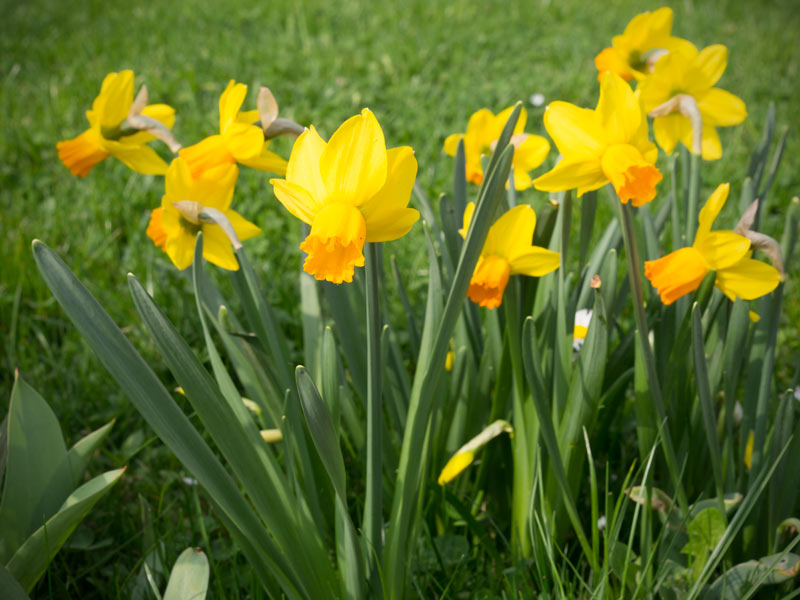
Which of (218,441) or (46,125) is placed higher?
(46,125)

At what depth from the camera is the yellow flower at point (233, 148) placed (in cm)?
99

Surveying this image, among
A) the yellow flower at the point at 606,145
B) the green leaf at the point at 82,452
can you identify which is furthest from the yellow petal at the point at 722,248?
the green leaf at the point at 82,452

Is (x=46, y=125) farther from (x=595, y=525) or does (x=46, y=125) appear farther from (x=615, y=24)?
(x=615, y=24)

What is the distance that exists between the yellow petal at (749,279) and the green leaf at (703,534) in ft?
1.09

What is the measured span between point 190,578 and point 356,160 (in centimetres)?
62

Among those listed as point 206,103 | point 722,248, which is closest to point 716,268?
point 722,248

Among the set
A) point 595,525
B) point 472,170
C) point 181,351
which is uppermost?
point 472,170

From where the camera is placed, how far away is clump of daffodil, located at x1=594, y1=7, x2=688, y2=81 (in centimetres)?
114

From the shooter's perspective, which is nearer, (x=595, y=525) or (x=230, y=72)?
(x=595, y=525)

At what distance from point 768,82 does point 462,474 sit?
3.25 m

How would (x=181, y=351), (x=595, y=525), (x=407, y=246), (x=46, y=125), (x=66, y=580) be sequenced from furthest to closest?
(x=46, y=125)
(x=407, y=246)
(x=66, y=580)
(x=595, y=525)
(x=181, y=351)

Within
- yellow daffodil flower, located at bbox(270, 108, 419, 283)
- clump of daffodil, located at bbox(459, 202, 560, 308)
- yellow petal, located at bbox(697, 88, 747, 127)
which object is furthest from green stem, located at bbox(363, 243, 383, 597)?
yellow petal, located at bbox(697, 88, 747, 127)

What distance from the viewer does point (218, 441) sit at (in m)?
0.88

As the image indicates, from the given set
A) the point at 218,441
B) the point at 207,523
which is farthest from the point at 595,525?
the point at 207,523
